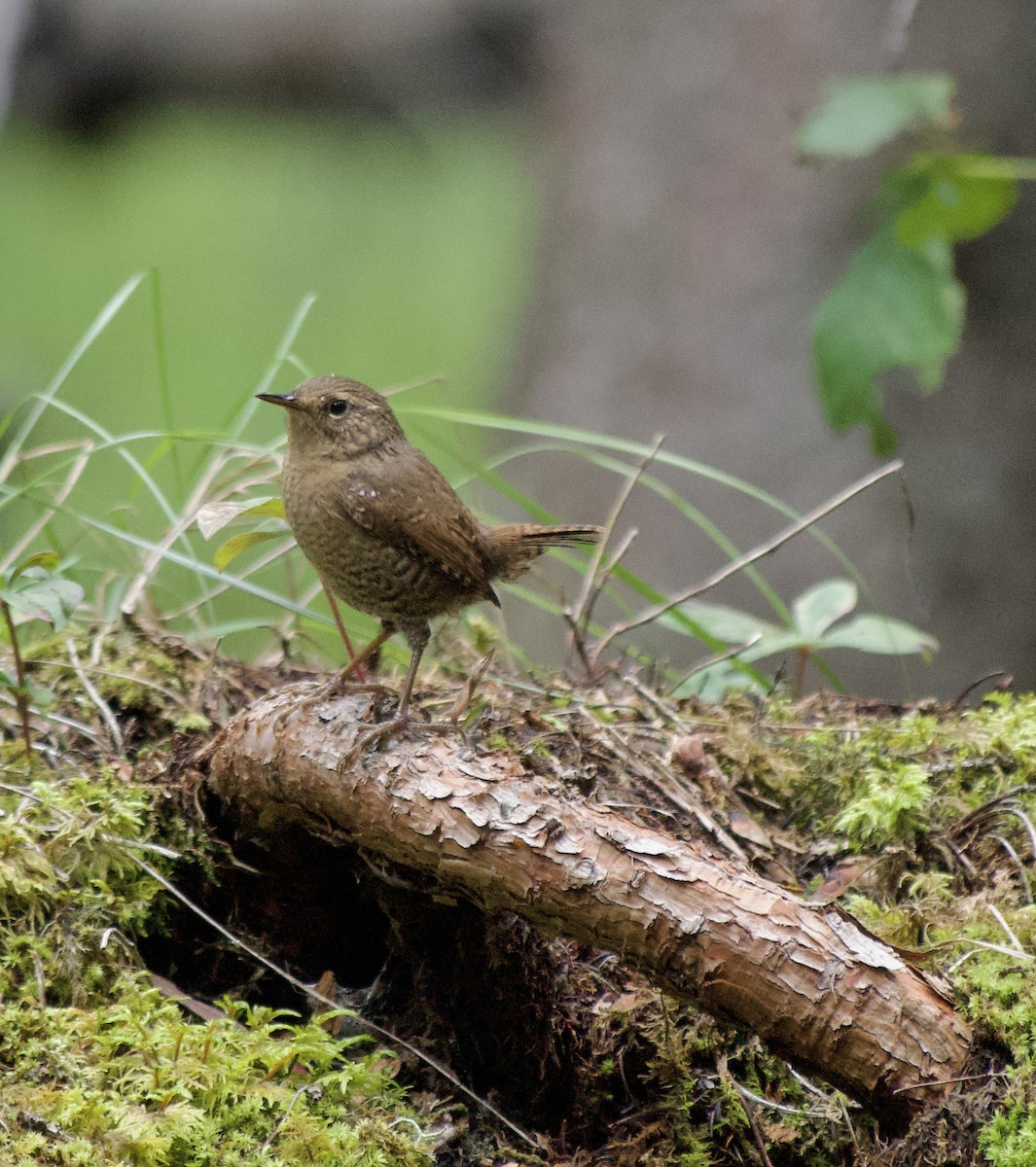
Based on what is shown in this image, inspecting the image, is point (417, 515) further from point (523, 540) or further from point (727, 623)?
point (727, 623)

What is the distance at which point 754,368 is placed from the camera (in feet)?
15.4

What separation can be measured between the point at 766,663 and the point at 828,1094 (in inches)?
112

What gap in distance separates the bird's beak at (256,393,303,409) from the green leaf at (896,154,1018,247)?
1699mm

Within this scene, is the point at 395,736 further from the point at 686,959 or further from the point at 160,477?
the point at 160,477

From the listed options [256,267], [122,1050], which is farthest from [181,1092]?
[256,267]

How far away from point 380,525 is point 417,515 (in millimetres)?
94

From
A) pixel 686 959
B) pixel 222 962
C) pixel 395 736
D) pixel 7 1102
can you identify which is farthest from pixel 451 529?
pixel 7 1102

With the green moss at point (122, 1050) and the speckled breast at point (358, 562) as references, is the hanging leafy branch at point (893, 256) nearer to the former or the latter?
the speckled breast at point (358, 562)

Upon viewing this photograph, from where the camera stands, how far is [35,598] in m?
2.27

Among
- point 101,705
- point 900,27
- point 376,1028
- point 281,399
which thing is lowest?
point 376,1028

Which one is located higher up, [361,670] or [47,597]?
[47,597]

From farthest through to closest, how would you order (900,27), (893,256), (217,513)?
1. (900,27)
2. (893,256)
3. (217,513)

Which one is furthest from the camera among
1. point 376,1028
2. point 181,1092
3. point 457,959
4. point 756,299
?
point 756,299

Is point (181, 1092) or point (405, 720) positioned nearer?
point (181, 1092)
